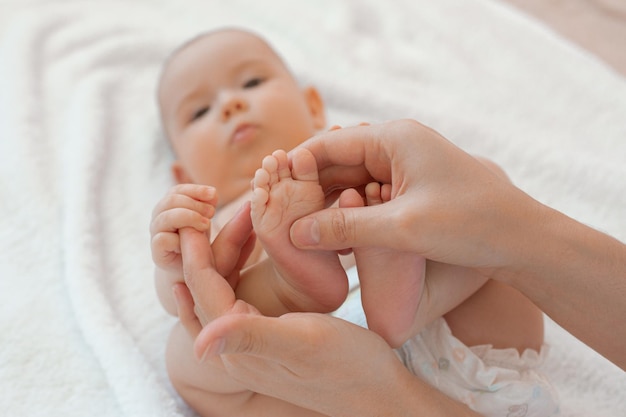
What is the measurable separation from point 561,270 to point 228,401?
49cm

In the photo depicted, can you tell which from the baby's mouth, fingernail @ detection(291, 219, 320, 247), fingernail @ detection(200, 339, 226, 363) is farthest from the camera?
the baby's mouth

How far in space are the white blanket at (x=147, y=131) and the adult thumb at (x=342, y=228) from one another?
1.27 ft

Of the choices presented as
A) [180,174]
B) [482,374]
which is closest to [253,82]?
[180,174]

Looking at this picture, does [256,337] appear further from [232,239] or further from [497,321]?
[497,321]

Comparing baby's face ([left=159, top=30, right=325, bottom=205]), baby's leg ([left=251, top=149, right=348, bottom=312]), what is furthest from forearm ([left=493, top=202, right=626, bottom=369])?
baby's face ([left=159, top=30, right=325, bottom=205])

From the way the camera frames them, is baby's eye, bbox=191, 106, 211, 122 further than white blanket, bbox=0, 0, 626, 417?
Yes

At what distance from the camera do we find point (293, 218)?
87 centimetres

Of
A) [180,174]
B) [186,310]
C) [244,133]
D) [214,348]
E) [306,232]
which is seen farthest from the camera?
[180,174]

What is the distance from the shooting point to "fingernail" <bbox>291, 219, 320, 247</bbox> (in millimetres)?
833

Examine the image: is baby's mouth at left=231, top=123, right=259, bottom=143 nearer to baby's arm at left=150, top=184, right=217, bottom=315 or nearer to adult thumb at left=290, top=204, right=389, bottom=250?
baby's arm at left=150, top=184, right=217, bottom=315

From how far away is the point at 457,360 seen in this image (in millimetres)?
990

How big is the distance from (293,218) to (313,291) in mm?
104

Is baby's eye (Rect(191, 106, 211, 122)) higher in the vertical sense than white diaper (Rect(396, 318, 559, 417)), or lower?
higher

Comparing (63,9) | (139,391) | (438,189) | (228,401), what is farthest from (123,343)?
(63,9)
